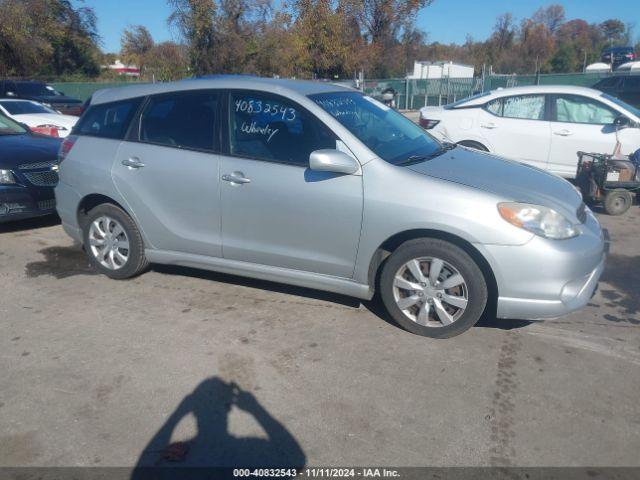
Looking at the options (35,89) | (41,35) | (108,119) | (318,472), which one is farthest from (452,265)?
(41,35)

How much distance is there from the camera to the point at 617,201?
7262 millimetres

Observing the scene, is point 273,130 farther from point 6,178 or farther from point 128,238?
point 6,178

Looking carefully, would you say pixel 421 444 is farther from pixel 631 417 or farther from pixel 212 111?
pixel 212 111

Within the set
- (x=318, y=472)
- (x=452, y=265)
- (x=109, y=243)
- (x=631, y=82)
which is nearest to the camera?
(x=318, y=472)

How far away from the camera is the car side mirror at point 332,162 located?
12.3 feet

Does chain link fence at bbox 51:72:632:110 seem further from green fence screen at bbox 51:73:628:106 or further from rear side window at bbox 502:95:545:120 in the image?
rear side window at bbox 502:95:545:120

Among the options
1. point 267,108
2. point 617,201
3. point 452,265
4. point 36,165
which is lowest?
point 617,201

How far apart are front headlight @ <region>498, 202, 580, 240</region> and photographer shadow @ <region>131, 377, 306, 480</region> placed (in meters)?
1.92

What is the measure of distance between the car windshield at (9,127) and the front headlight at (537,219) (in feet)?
22.5

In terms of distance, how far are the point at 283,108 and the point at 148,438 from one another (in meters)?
2.47

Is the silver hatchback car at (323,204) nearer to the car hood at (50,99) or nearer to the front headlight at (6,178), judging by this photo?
the front headlight at (6,178)

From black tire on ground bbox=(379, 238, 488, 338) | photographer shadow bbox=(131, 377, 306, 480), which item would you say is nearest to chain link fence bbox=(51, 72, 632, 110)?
black tire on ground bbox=(379, 238, 488, 338)

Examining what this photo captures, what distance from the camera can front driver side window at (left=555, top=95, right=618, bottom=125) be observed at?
7859mm

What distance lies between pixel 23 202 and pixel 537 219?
5564 mm
